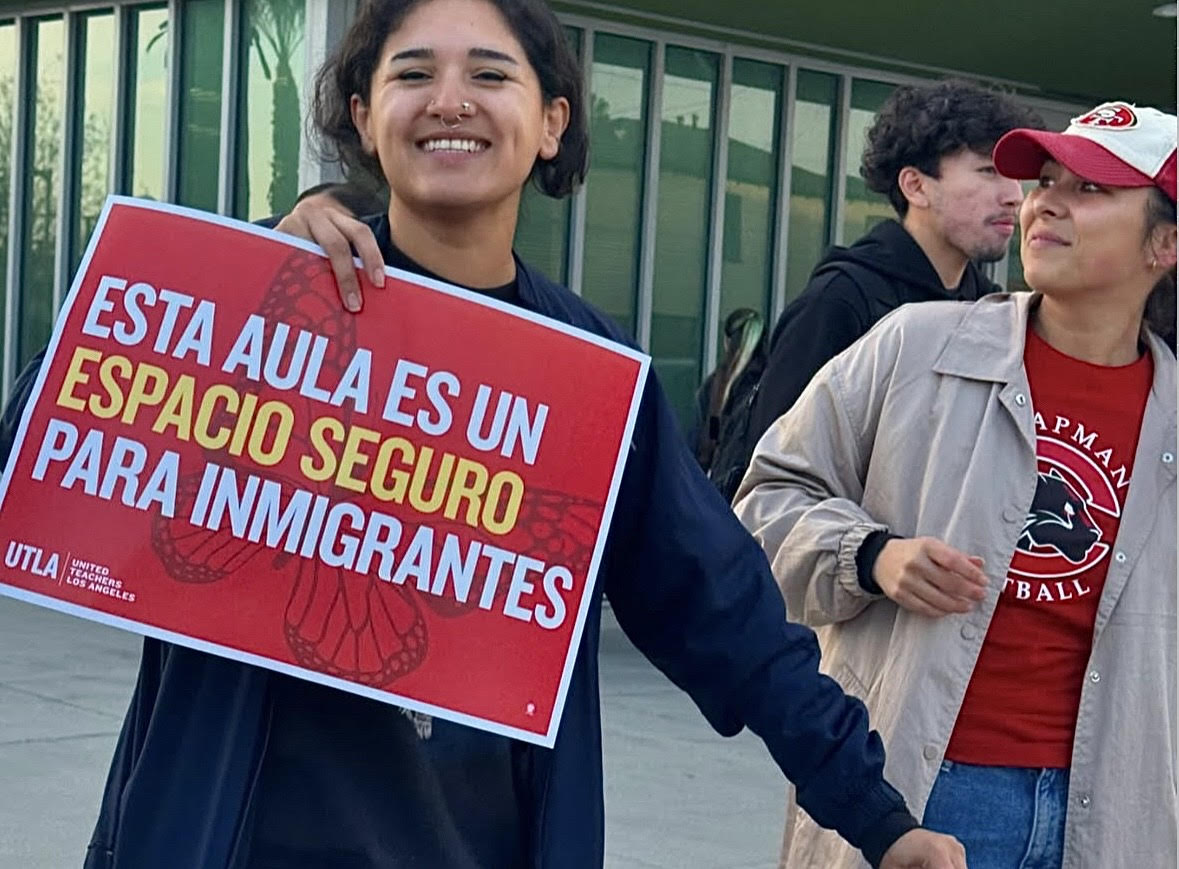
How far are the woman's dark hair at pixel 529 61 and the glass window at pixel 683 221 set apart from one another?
10.6 meters

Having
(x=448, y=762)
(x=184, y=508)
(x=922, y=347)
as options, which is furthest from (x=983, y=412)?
(x=184, y=508)

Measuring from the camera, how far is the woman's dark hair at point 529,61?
244cm

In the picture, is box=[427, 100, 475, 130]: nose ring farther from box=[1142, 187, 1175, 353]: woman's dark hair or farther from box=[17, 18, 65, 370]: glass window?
box=[17, 18, 65, 370]: glass window

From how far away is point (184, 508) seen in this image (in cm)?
224

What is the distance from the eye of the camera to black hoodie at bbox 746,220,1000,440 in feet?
14.2

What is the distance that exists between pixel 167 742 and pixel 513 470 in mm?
500

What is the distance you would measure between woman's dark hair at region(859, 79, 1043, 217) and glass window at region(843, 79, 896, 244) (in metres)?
9.73

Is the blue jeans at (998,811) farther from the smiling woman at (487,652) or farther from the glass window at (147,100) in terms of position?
the glass window at (147,100)

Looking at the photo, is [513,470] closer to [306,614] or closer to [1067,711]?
[306,614]

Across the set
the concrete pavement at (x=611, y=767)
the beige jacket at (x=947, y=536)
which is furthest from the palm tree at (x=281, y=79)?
the beige jacket at (x=947, y=536)

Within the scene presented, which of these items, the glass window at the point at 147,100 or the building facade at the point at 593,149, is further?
the glass window at the point at 147,100

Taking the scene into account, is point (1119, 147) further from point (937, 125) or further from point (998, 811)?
point (937, 125)

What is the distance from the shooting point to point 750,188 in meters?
13.8

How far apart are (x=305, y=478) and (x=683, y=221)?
37.2 feet
